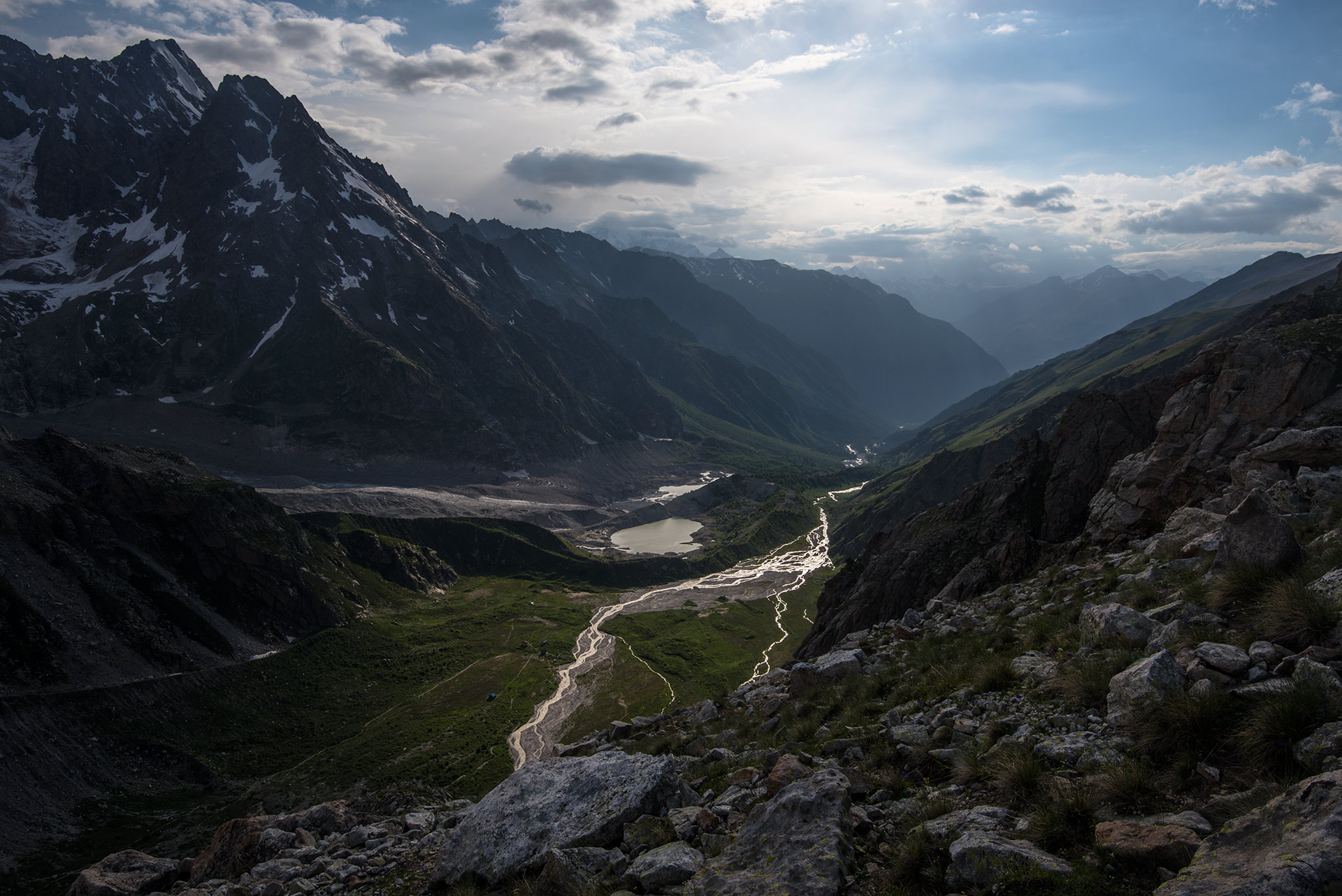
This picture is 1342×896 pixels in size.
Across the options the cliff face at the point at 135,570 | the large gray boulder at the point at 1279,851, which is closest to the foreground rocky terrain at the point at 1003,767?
the large gray boulder at the point at 1279,851

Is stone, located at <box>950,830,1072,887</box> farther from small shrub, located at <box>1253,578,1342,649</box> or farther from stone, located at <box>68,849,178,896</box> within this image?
stone, located at <box>68,849,178,896</box>

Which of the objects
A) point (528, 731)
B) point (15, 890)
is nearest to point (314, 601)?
point (528, 731)

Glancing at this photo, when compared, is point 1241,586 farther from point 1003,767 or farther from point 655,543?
point 655,543

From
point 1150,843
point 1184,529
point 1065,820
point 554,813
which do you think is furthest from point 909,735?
point 1184,529

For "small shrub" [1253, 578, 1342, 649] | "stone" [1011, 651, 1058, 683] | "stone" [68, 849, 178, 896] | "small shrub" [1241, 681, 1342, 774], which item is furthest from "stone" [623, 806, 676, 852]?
"stone" [68, 849, 178, 896]

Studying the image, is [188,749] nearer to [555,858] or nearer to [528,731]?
[528,731]

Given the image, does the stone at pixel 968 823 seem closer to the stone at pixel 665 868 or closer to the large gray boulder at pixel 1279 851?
the large gray boulder at pixel 1279 851
